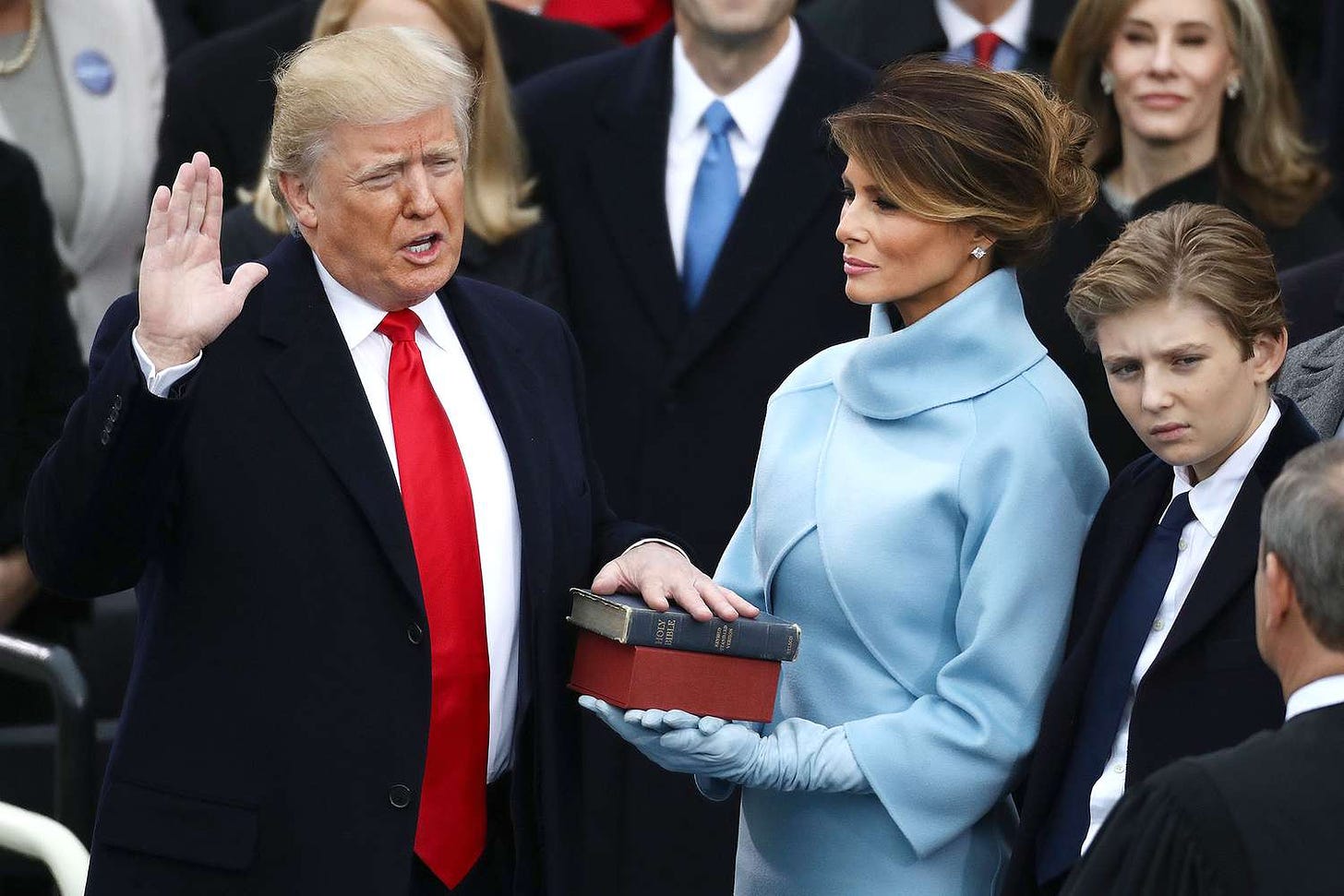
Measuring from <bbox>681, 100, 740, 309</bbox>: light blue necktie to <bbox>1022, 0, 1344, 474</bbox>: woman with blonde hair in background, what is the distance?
0.81 metres

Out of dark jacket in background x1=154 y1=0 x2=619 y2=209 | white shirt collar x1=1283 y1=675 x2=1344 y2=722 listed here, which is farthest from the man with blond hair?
dark jacket in background x1=154 y1=0 x2=619 y2=209

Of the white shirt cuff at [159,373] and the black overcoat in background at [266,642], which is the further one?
the black overcoat in background at [266,642]

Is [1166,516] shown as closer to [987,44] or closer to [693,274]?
[693,274]

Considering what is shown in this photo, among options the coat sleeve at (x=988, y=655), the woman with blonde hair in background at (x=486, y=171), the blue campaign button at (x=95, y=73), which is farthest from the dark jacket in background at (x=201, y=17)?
the coat sleeve at (x=988, y=655)

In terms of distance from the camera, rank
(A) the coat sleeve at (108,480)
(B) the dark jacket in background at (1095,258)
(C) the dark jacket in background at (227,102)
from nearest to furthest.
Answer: (A) the coat sleeve at (108,480) < (B) the dark jacket in background at (1095,258) < (C) the dark jacket in background at (227,102)

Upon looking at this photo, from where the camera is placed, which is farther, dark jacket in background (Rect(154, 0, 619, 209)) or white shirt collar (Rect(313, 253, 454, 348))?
dark jacket in background (Rect(154, 0, 619, 209))

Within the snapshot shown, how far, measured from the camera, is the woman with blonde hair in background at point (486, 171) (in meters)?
4.73

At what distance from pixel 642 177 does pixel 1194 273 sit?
1.95m

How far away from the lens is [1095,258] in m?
4.50

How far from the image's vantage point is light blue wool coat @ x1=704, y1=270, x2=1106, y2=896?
323 cm

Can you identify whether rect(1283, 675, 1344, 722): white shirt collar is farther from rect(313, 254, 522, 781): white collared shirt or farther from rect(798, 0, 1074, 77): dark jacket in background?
rect(798, 0, 1074, 77): dark jacket in background

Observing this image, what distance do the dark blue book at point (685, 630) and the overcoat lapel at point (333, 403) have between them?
0.93 feet

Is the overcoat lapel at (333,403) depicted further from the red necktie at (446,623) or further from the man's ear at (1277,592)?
the man's ear at (1277,592)

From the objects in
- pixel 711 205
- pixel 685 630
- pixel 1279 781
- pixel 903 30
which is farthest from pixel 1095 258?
pixel 1279 781
